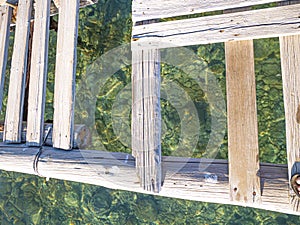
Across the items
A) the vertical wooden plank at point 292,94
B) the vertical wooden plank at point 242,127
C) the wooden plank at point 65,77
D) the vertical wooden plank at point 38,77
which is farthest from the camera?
the vertical wooden plank at point 38,77

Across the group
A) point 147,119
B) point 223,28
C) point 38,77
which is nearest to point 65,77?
point 38,77

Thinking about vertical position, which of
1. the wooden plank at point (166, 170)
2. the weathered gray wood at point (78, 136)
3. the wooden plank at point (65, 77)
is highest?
the wooden plank at point (65, 77)

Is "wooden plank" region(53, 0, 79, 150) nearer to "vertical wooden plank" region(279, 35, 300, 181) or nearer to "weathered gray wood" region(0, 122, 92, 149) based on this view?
"weathered gray wood" region(0, 122, 92, 149)

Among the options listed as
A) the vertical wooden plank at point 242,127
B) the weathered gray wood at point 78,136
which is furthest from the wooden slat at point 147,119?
the weathered gray wood at point 78,136

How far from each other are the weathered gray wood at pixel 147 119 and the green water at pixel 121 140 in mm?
1847

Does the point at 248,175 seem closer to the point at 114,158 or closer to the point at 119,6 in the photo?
the point at 114,158

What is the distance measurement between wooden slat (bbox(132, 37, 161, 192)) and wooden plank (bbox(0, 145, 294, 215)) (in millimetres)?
94

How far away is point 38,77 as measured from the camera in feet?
10.2

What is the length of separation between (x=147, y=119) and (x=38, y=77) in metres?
1.48

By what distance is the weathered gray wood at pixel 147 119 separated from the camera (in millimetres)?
2215

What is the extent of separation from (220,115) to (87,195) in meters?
2.45

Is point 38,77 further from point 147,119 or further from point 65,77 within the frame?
point 147,119

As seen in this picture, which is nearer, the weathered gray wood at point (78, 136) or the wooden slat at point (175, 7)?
the wooden slat at point (175, 7)

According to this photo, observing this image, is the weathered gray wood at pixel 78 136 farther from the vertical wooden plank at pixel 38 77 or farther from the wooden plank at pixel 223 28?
the wooden plank at pixel 223 28
